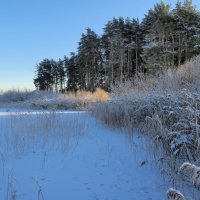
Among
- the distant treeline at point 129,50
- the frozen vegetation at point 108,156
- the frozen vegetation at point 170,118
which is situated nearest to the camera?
the frozen vegetation at point 108,156

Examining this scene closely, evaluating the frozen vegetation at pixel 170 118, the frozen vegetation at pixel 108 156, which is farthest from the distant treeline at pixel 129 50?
the frozen vegetation at pixel 108 156

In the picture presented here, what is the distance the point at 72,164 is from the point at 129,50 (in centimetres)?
2438

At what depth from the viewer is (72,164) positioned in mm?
3570

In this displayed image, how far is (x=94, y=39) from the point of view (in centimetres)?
2998

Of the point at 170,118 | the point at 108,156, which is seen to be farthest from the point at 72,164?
the point at 170,118

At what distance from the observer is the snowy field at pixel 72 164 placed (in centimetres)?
275

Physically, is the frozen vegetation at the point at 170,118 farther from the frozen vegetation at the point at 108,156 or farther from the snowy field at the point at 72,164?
the snowy field at the point at 72,164

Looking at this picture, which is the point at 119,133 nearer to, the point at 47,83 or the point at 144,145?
the point at 144,145

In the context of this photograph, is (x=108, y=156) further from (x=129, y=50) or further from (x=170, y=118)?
(x=129, y=50)

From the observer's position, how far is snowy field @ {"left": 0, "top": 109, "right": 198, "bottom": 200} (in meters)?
2.75

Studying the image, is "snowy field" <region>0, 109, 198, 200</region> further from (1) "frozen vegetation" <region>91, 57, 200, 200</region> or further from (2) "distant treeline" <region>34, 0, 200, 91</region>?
(2) "distant treeline" <region>34, 0, 200, 91</region>

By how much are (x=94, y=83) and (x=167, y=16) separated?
10603mm

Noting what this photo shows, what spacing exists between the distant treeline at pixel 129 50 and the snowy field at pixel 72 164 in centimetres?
1027

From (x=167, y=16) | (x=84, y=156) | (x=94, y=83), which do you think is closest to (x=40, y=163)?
(x=84, y=156)
